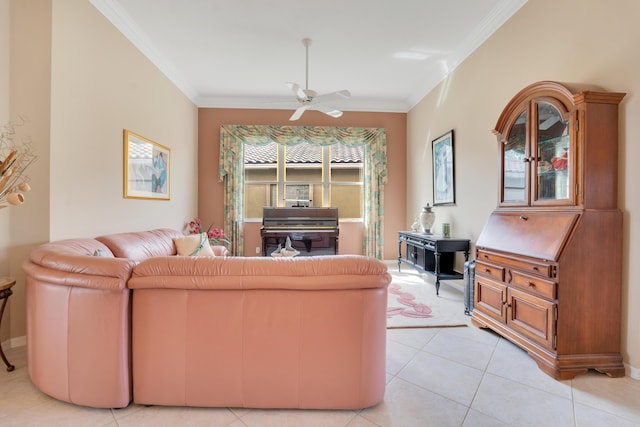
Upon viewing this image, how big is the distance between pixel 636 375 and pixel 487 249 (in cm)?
109

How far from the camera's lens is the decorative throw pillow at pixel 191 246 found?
10.8 ft

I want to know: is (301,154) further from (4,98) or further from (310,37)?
(4,98)

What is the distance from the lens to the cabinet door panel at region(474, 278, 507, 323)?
2247mm

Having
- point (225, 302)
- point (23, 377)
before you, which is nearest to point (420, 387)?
point (225, 302)

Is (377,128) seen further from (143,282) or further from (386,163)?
(143,282)

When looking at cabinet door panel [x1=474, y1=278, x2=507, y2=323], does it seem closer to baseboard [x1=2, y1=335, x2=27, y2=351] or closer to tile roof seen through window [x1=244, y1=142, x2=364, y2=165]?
tile roof seen through window [x1=244, y1=142, x2=364, y2=165]

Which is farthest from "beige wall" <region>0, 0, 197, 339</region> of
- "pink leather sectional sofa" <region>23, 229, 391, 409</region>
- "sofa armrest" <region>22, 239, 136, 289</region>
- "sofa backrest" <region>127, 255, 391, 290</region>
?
"sofa backrest" <region>127, 255, 391, 290</region>

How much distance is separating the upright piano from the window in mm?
397

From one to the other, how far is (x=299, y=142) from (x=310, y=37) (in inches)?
85.3

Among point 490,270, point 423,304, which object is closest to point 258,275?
point 490,270

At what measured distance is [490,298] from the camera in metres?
2.40

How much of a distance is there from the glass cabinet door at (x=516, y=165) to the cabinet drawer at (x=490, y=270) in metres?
0.55

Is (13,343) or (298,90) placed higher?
(298,90)

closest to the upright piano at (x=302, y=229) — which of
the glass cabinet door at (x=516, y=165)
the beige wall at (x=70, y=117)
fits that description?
the beige wall at (x=70, y=117)
